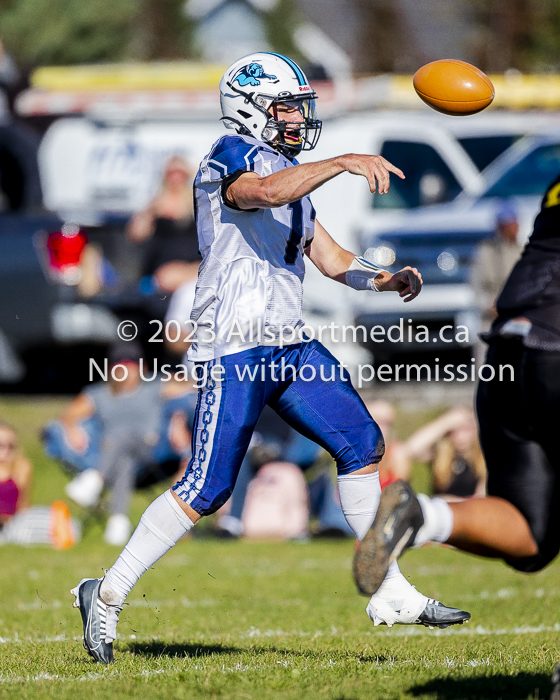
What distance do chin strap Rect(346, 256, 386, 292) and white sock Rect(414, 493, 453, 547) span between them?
0.98 m

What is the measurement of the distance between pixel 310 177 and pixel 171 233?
667 cm

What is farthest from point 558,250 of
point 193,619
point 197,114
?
point 197,114

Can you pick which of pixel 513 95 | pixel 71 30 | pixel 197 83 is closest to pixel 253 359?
pixel 513 95

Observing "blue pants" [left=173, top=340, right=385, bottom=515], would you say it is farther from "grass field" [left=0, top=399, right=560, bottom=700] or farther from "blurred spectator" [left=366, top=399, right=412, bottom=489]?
"blurred spectator" [left=366, top=399, right=412, bottom=489]

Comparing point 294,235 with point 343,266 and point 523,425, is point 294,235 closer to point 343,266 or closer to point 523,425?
point 343,266

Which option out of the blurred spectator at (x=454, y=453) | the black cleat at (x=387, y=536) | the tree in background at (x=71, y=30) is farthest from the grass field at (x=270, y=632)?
the tree in background at (x=71, y=30)

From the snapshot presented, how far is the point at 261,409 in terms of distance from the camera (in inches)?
161

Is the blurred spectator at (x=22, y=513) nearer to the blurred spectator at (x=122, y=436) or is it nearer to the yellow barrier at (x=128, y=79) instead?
the blurred spectator at (x=122, y=436)

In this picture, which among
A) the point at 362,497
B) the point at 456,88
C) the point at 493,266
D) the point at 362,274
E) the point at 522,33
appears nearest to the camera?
the point at 362,497

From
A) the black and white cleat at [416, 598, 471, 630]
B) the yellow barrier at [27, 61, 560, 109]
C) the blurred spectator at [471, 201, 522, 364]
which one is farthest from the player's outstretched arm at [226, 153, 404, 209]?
the yellow barrier at [27, 61, 560, 109]

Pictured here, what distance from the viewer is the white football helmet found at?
13.6ft

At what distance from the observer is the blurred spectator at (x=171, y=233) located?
997 centimetres

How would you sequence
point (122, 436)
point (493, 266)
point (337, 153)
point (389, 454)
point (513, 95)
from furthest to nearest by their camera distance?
point (513, 95)
point (337, 153)
point (493, 266)
point (389, 454)
point (122, 436)

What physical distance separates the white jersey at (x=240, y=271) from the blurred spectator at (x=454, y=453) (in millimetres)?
5742
